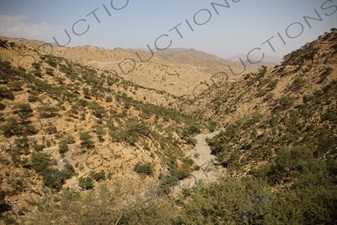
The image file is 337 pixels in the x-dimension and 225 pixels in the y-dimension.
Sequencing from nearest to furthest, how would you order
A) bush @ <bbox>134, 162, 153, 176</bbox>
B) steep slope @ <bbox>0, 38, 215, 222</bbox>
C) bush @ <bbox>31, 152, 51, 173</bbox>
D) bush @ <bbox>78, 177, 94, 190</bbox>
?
steep slope @ <bbox>0, 38, 215, 222</bbox>
bush @ <bbox>31, 152, 51, 173</bbox>
bush @ <bbox>78, 177, 94, 190</bbox>
bush @ <bbox>134, 162, 153, 176</bbox>

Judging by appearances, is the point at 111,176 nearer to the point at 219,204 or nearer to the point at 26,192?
the point at 26,192

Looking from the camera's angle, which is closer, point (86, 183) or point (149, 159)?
point (86, 183)

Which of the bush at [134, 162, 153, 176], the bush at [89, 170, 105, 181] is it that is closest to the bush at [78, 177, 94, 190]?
the bush at [89, 170, 105, 181]

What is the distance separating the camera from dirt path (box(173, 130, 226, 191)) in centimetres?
2059

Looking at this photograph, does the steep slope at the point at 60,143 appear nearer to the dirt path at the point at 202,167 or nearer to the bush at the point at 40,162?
the bush at the point at 40,162

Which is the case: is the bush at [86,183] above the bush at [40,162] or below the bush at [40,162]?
below

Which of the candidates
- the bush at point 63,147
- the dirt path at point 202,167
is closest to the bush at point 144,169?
the dirt path at point 202,167

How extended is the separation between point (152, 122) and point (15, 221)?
1985 centimetres

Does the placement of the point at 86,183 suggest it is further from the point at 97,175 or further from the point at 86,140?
the point at 86,140

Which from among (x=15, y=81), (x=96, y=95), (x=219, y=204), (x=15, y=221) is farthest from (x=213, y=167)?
(x=15, y=81)

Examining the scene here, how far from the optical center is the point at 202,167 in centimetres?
2475

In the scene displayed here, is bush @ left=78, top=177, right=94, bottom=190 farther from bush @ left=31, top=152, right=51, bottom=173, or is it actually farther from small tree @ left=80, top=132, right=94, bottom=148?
small tree @ left=80, top=132, right=94, bottom=148

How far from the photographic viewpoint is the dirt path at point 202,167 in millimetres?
20594

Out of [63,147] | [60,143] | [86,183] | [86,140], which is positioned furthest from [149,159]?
[60,143]
